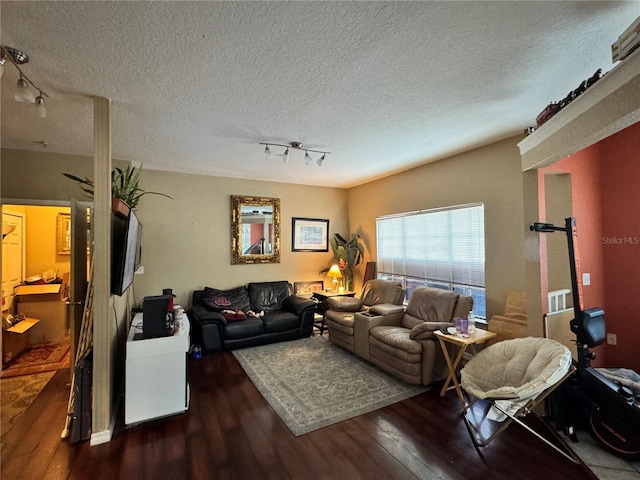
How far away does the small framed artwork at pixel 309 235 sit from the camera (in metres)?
5.60

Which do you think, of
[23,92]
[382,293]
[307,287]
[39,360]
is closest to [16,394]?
[39,360]

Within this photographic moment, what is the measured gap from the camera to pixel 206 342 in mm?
3922

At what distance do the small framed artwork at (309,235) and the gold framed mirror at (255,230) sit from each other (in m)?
0.37

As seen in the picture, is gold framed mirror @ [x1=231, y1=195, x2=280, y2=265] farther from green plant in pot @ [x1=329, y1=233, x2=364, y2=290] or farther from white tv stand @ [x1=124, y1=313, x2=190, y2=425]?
white tv stand @ [x1=124, y1=313, x2=190, y2=425]

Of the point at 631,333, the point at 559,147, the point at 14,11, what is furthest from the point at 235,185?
the point at 631,333

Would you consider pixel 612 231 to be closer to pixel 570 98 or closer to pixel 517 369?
pixel 570 98

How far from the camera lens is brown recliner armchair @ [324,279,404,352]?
3922 mm

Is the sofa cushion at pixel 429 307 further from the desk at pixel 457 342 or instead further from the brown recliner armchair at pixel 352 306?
the desk at pixel 457 342

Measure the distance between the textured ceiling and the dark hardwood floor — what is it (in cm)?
268

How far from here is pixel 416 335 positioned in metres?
2.98

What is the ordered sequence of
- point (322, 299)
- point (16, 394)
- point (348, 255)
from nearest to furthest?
point (16, 394), point (322, 299), point (348, 255)

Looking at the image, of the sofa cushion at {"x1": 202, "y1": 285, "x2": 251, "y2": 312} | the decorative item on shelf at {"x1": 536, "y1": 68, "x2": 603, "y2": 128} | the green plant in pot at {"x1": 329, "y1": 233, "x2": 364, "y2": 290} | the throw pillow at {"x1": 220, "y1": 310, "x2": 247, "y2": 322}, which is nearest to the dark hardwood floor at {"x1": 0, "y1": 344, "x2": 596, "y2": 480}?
the throw pillow at {"x1": 220, "y1": 310, "x2": 247, "y2": 322}

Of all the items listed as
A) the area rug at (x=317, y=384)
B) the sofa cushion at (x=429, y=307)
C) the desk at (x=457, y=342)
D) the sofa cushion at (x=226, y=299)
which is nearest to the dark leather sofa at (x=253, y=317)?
the sofa cushion at (x=226, y=299)

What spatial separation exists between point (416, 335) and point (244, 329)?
93.8 inches
